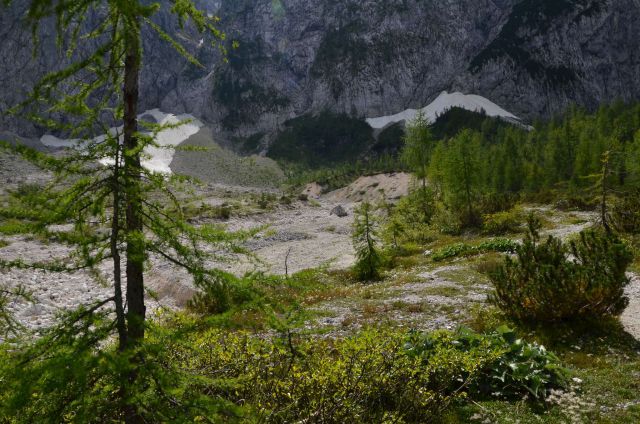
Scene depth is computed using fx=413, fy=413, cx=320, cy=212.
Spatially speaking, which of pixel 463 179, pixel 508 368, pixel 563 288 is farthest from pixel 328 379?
pixel 463 179

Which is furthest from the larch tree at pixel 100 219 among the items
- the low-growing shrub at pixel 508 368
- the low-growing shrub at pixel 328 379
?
the low-growing shrub at pixel 508 368

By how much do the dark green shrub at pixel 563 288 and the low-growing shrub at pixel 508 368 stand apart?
8.55 feet

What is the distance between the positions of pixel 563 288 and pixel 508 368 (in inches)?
146

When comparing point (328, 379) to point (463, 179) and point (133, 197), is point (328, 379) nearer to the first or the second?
point (133, 197)

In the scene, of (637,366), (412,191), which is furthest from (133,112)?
(412,191)

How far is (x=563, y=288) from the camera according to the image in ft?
34.5

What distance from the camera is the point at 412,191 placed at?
50.1 m

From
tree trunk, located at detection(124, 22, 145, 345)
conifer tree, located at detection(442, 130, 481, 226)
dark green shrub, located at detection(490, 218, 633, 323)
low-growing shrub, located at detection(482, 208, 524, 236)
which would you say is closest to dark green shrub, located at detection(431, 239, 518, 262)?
low-growing shrub, located at detection(482, 208, 524, 236)

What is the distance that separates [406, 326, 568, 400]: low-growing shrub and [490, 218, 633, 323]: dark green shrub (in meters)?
2.61

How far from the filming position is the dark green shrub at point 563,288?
10477 mm

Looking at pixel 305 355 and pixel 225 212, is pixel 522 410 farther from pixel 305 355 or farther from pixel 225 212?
pixel 225 212

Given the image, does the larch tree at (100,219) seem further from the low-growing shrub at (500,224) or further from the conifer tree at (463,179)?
the conifer tree at (463,179)

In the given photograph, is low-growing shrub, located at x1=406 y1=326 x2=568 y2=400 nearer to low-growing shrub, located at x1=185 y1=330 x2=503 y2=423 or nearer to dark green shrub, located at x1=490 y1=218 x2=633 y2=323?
low-growing shrub, located at x1=185 y1=330 x2=503 y2=423

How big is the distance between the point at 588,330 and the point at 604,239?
163 inches
